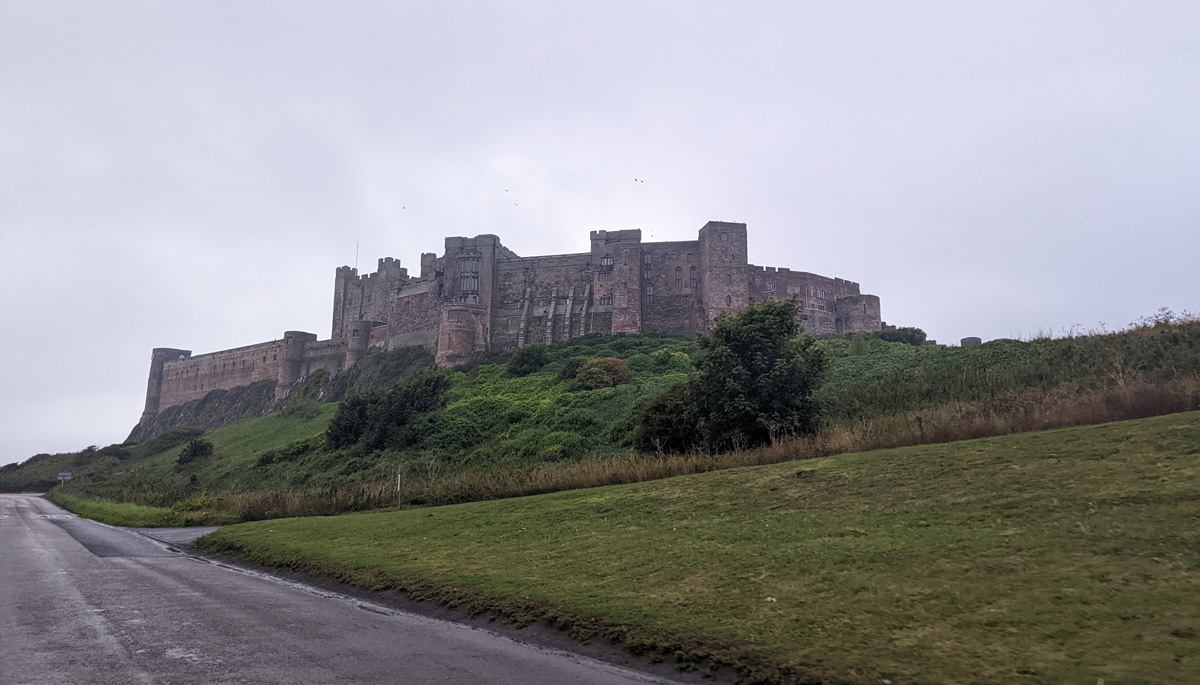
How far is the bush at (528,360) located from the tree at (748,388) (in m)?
31.2

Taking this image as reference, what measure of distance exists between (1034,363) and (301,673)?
23.1 meters

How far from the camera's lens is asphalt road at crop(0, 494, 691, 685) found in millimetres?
5426

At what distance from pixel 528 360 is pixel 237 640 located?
45948mm

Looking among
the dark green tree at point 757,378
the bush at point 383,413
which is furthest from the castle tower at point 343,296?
the dark green tree at point 757,378

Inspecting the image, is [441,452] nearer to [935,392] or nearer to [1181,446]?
[935,392]

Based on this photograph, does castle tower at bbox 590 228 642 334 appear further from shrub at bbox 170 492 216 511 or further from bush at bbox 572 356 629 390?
shrub at bbox 170 492 216 511

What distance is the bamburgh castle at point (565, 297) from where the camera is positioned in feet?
200

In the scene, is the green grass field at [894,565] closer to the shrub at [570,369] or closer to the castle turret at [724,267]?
the shrub at [570,369]

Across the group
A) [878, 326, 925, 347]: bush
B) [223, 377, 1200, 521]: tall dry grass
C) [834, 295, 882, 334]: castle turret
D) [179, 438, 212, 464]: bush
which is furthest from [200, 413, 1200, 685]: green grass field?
[834, 295, 882, 334]: castle turret

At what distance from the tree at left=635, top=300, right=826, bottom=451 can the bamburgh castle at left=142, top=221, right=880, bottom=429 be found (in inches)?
1541

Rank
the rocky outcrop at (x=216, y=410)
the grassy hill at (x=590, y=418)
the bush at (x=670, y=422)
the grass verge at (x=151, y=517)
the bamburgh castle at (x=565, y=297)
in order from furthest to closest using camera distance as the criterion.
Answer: the rocky outcrop at (x=216, y=410) < the bamburgh castle at (x=565, y=297) < the grass verge at (x=151, y=517) < the bush at (x=670, y=422) < the grassy hill at (x=590, y=418)

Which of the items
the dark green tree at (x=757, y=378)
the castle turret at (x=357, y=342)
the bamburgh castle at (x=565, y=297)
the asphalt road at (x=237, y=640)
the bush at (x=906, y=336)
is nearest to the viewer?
the asphalt road at (x=237, y=640)

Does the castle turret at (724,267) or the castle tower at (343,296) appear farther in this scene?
the castle tower at (343,296)

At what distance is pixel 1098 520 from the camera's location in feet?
20.0
